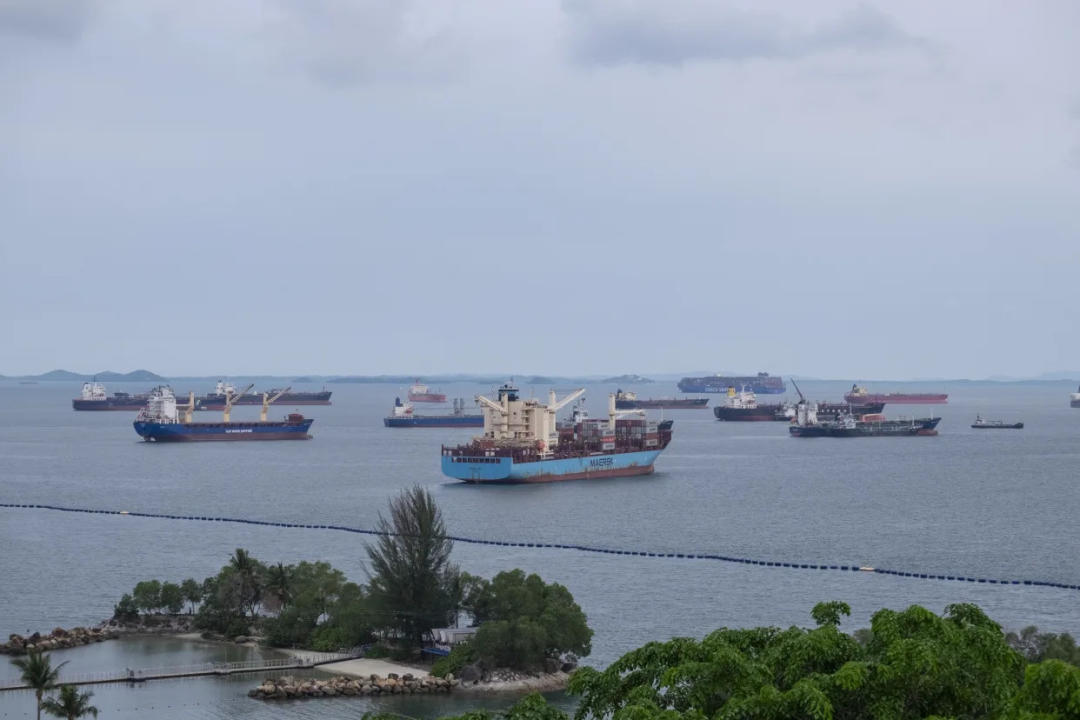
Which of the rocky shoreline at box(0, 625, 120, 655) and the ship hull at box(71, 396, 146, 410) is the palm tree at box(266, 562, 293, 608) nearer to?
the rocky shoreline at box(0, 625, 120, 655)

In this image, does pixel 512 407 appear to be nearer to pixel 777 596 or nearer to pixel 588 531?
pixel 588 531

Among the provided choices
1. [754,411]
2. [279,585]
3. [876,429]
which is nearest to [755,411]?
[754,411]

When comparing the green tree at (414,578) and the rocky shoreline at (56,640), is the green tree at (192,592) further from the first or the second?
the green tree at (414,578)

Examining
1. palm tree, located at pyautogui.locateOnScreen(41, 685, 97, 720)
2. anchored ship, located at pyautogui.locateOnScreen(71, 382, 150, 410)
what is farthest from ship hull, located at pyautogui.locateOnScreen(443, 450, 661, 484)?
anchored ship, located at pyautogui.locateOnScreen(71, 382, 150, 410)

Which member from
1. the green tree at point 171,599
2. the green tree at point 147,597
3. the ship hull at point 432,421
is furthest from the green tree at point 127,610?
the ship hull at point 432,421

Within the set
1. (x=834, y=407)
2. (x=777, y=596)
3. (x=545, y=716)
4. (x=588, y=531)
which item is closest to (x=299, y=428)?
(x=834, y=407)
